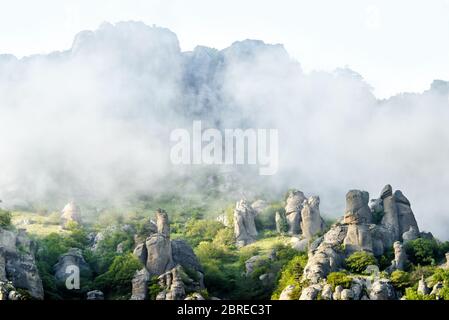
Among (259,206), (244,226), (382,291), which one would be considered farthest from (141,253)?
(259,206)

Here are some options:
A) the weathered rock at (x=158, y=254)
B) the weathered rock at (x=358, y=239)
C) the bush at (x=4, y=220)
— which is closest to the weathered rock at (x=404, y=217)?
the weathered rock at (x=358, y=239)

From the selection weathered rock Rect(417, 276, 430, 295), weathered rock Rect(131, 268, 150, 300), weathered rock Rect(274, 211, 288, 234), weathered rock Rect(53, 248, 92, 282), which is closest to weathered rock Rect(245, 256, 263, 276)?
weathered rock Rect(274, 211, 288, 234)

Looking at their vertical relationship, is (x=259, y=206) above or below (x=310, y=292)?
above

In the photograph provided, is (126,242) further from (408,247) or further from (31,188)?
(31,188)

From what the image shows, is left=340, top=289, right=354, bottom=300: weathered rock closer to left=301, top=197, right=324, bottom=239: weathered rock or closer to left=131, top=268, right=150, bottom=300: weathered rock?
left=131, top=268, right=150, bottom=300: weathered rock

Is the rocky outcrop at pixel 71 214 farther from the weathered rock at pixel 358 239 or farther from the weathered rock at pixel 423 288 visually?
the weathered rock at pixel 423 288

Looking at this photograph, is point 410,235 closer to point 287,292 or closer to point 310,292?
point 287,292
